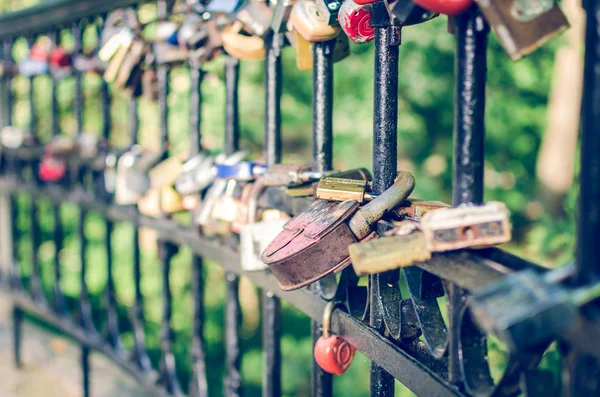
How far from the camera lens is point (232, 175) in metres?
1.81

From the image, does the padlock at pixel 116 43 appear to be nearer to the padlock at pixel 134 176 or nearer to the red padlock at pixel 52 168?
the padlock at pixel 134 176

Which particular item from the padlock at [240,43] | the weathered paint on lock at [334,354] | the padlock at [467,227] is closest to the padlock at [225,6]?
the padlock at [240,43]

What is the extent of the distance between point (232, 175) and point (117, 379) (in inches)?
59.1

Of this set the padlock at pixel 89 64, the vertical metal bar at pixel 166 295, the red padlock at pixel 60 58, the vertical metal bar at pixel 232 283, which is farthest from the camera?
the red padlock at pixel 60 58

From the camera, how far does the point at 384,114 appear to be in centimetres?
128

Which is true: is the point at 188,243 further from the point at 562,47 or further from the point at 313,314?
the point at 562,47

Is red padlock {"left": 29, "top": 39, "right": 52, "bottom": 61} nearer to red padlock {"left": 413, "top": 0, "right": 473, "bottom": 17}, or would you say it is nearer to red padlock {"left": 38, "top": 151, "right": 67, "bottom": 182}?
red padlock {"left": 38, "top": 151, "right": 67, "bottom": 182}

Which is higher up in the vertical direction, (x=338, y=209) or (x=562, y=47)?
(x=562, y=47)

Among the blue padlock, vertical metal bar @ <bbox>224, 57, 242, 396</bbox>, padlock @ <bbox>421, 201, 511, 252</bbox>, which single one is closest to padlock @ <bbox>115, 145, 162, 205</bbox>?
vertical metal bar @ <bbox>224, 57, 242, 396</bbox>

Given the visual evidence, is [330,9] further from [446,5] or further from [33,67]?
[33,67]

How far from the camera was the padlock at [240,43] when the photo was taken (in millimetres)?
1745

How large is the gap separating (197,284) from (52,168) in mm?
1344

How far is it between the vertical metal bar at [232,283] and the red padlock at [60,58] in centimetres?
127

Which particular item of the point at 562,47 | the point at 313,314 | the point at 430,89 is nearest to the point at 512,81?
the point at 562,47
